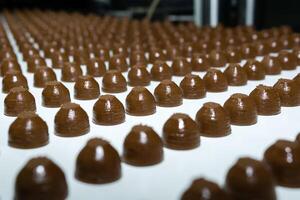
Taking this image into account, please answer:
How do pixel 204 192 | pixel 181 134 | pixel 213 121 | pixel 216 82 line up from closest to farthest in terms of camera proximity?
pixel 204 192 < pixel 181 134 < pixel 213 121 < pixel 216 82

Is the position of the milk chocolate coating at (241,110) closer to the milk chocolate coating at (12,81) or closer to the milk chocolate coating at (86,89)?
the milk chocolate coating at (86,89)

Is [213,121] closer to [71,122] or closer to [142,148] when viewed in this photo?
[142,148]

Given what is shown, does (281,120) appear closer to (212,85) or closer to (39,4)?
(212,85)

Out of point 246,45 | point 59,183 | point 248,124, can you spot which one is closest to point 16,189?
point 59,183

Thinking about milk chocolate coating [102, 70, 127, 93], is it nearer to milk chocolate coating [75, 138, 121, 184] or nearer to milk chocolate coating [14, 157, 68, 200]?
milk chocolate coating [75, 138, 121, 184]

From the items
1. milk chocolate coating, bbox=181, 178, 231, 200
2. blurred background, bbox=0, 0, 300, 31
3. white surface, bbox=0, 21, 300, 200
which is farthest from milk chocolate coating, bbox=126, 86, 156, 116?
blurred background, bbox=0, 0, 300, 31

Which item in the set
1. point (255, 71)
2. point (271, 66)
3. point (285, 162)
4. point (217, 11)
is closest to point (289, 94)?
point (255, 71)

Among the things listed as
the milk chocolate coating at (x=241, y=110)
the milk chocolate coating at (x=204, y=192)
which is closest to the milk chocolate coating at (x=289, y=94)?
the milk chocolate coating at (x=241, y=110)
